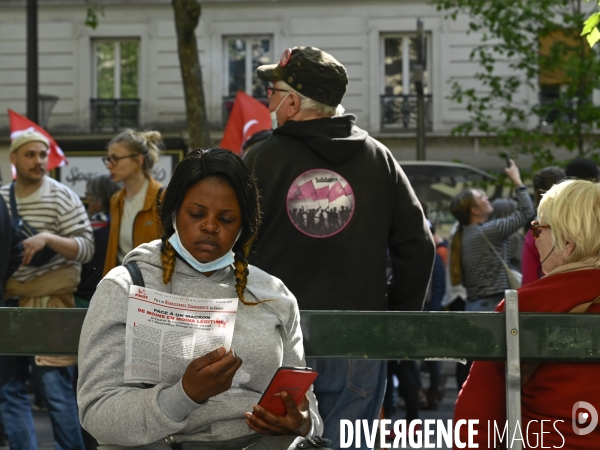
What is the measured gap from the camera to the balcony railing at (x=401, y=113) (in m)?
25.0

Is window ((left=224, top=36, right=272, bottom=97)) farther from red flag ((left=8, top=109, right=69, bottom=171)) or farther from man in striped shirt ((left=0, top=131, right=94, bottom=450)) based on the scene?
man in striped shirt ((left=0, top=131, right=94, bottom=450))

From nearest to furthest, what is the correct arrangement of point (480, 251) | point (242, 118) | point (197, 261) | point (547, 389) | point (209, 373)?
point (209, 373)
point (197, 261)
point (547, 389)
point (480, 251)
point (242, 118)

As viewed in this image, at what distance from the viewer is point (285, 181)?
4129 millimetres

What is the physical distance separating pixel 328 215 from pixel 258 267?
0.34 metres

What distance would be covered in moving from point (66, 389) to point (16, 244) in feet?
2.80

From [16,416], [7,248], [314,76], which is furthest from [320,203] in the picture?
[16,416]

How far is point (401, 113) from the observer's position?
25.1 metres

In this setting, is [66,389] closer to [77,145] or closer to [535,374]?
[535,374]

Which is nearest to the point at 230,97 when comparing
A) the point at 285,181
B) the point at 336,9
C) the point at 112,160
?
the point at 336,9

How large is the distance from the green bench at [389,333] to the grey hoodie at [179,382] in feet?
0.69

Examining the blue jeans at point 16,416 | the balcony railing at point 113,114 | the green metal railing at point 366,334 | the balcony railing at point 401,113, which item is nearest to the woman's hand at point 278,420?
the green metal railing at point 366,334

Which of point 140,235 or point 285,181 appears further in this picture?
point 140,235

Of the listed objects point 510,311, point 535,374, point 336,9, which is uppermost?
point 336,9

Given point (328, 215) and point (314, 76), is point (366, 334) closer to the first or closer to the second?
point (328, 215)
